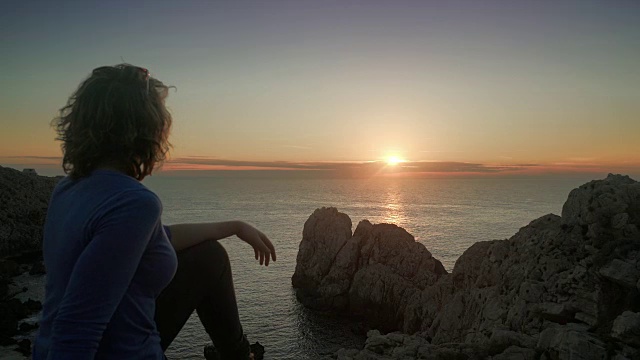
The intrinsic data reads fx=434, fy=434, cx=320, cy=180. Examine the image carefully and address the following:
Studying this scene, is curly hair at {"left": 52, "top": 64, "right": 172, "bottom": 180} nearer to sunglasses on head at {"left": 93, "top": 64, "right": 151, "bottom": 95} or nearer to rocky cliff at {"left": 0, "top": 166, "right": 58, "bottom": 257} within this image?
sunglasses on head at {"left": 93, "top": 64, "right": 151, "bottom": 95}

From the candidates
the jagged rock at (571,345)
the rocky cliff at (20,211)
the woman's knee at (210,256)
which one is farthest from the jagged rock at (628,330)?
the rocky cliff at (20,211)

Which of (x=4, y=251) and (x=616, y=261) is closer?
(x=616, y=261)

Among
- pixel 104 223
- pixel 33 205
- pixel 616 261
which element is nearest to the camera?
pixel 104 223

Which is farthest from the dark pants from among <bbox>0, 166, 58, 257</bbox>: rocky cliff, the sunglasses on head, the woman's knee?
<bbox>0, 166, 58, 257</bbox>: rocky cliff

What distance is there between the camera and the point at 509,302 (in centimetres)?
1305

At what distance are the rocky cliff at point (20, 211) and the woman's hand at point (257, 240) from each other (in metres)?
76.5

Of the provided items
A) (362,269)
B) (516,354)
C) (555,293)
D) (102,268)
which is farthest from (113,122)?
(362,269)

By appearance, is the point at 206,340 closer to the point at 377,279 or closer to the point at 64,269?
the point at 377,279

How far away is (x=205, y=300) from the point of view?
3.65 m

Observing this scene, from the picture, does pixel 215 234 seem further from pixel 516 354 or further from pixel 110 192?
pixel 516 354

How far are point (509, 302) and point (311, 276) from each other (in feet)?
126

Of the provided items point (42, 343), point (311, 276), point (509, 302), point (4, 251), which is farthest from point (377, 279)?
point (4, 251)

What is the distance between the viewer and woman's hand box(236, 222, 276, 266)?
4070 mm

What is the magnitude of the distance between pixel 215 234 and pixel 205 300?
1.82ft
